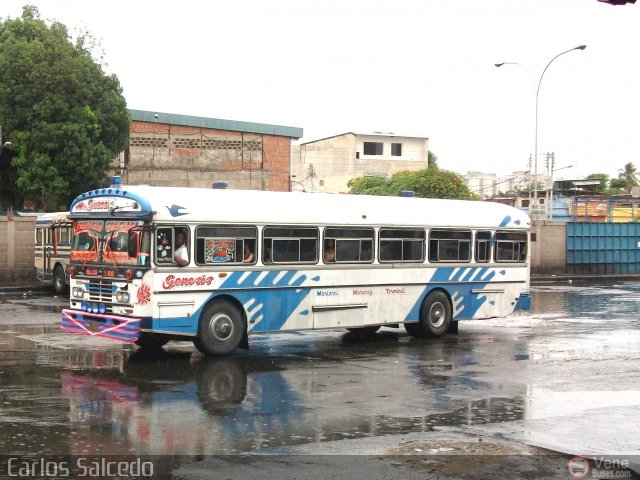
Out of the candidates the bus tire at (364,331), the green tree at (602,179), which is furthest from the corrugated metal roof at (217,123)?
the green tree at (602,179)

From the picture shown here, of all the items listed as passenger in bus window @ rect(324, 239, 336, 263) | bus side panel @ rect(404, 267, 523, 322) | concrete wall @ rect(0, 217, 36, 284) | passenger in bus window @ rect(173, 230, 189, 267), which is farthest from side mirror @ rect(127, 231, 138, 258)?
concrete wall @ rect(0, 217, 36, 284)

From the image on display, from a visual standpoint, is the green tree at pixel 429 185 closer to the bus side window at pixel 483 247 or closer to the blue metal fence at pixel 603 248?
the blue metal fence at pixel 603 248

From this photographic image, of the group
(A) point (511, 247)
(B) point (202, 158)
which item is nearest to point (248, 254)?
(A) point (511, 247)

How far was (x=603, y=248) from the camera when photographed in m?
46.4

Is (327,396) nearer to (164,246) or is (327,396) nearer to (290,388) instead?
(290,388)

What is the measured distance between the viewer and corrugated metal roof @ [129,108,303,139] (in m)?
48.3

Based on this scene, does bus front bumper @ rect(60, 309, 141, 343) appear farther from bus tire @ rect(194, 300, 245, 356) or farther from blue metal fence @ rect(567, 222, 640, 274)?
blue metal fence @ rect(567, 222, 640, 274)

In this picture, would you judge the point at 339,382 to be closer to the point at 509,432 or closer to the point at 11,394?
the point at 509,432

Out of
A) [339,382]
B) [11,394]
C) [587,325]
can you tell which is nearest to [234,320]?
[339,382]

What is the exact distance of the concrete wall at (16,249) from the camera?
105 ft

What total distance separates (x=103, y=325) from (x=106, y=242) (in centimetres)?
140

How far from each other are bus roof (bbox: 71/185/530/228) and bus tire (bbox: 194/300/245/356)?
58.5 inches

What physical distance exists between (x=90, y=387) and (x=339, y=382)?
344cm

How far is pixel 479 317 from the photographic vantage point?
776 inches
